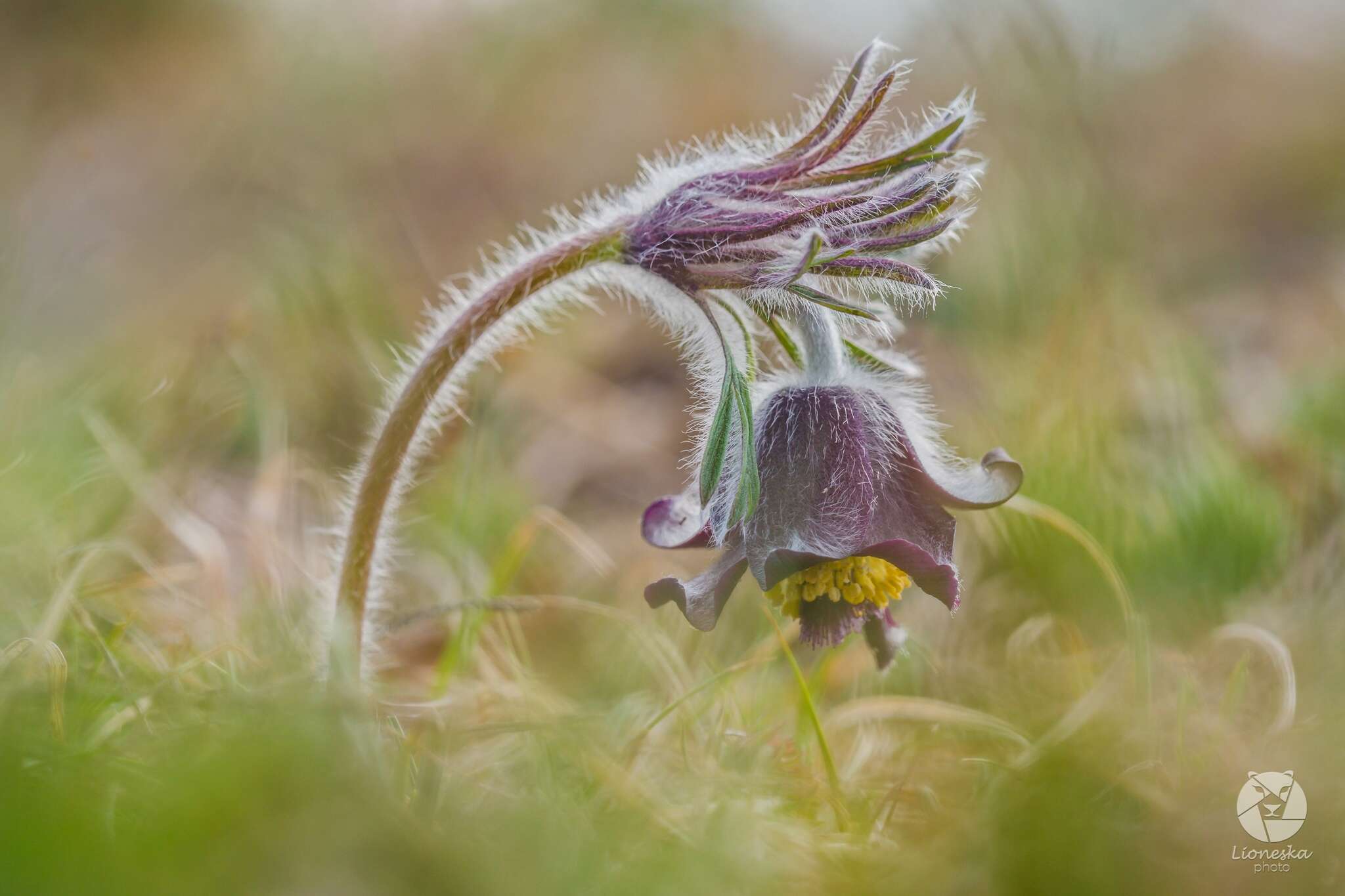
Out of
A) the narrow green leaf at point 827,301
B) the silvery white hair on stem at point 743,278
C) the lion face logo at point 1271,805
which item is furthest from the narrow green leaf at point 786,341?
the lion face logo at point 1271,805

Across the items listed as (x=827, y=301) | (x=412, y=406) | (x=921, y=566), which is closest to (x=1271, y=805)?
(x=921, y=566)

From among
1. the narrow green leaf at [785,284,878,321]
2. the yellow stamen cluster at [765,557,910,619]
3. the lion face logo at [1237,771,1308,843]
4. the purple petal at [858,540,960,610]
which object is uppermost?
the narrow green leaf at [785,284,878,321]

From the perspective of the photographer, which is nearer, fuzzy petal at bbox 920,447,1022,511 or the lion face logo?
the lion face logo

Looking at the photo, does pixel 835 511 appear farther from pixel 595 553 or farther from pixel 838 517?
pixel 595 553

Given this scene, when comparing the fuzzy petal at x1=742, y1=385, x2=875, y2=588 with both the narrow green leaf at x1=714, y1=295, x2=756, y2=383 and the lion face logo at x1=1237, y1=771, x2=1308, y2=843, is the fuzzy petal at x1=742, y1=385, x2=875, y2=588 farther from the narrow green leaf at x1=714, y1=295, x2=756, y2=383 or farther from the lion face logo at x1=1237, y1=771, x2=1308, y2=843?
the lion face logo at x1=1237, y1=771, x2=1308, y2=843

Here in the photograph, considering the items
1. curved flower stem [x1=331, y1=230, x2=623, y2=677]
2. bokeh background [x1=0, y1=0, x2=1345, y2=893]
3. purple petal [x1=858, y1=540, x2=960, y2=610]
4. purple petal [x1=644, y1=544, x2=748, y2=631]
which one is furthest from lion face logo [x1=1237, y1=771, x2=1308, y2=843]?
curved flower stem [x1=331, y1=230, x2=623, y2=677]

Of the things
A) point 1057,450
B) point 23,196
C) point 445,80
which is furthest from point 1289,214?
point 23,196
